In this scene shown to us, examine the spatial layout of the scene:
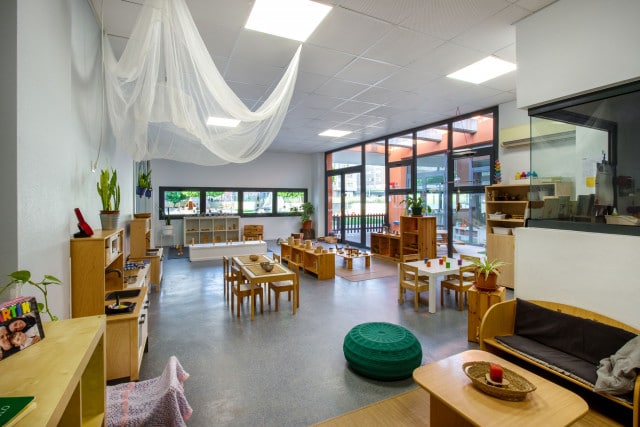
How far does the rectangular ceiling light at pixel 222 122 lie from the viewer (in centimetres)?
276

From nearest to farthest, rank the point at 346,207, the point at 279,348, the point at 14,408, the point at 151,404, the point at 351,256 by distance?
the point at 14,408 → the point at 151,404 → the point at 279,348 → the point at 351,256 → the point at 346,207

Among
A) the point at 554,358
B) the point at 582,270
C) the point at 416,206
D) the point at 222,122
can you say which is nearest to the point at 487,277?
the point at 582,270

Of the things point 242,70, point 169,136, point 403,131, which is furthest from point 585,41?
point 403,131

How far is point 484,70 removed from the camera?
416 centimetres

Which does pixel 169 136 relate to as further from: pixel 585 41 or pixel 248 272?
pixel 585 41

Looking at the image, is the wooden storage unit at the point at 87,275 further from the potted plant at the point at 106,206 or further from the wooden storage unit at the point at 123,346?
the potted plant at the point at 106,206

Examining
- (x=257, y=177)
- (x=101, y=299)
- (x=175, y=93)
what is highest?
(x=257, y=177)

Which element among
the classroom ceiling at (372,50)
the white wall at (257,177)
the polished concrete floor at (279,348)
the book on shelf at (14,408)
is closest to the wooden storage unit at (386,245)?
the polished concrete floor at (279,348)

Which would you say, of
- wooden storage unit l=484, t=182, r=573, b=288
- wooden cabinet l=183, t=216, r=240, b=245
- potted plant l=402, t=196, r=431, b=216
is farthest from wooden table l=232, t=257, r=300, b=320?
wooden cabinet l=183, t=216, r=240, b=245

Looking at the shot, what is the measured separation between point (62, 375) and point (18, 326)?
340 mm

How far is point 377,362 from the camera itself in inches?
104

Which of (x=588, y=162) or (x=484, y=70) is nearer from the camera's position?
(x=588, y=162)

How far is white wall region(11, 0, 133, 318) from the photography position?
1.62 metres

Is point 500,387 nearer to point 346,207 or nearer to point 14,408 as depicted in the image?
point 14,408
